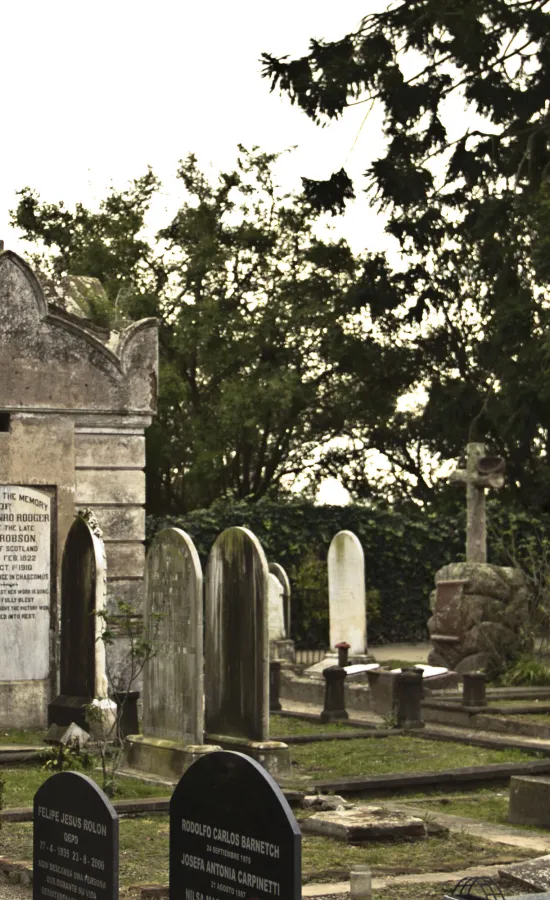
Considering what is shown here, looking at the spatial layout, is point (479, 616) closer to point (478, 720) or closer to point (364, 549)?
point (478, 720)

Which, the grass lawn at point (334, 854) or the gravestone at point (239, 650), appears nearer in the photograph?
the grass lawn at point (334, 854)

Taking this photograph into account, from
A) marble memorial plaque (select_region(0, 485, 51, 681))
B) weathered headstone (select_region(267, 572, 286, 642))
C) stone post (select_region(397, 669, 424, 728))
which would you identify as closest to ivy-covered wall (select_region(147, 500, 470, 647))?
weathered headstone (select_region(267, 572, 286, 642))

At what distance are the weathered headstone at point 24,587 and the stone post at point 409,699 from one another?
3346 mm

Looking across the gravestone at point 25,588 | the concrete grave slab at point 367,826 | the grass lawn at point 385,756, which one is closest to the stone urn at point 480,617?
the grass lawn at point 385,756

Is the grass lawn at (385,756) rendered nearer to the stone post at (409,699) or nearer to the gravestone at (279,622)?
the stone post at (409,699)

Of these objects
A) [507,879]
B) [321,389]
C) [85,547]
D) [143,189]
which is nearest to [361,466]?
[321,389]

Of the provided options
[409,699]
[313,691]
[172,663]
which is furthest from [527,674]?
[172,663]

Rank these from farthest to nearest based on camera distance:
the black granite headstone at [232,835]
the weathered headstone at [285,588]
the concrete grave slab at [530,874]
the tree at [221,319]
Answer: the tree at [221,319], the weathered headstone at [285,588], the concrete grave slab at [530,874], the black granite headstone at [232,835]

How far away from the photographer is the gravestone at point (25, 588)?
45.8 ft

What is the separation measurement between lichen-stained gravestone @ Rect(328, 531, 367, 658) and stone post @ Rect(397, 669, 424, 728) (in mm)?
4814

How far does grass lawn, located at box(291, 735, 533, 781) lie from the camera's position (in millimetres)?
11906

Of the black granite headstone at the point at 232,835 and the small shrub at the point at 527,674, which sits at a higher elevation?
the small shrub at the point at 527,674

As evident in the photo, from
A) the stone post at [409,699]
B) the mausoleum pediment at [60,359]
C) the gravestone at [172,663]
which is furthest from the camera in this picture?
the mausoleum pediment at [60,359]

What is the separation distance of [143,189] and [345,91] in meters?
20.5
